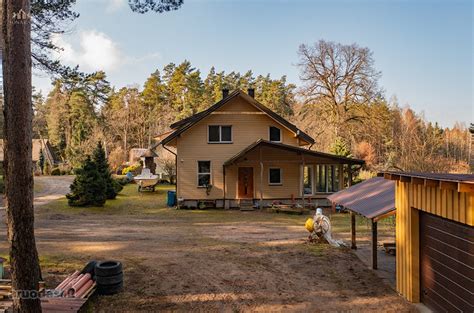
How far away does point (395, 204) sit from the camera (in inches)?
316

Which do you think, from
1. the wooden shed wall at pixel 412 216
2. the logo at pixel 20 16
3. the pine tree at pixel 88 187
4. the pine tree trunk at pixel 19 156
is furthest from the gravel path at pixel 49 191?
the wooden shed wall at pixel 412 216

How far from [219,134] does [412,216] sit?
1628 cm

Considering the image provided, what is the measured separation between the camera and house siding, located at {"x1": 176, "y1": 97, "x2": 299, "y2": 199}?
22250mm

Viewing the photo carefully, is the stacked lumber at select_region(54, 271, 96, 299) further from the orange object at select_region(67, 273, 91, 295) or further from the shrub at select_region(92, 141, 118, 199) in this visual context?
the shrub at select_region(92, 141, 118, 199)

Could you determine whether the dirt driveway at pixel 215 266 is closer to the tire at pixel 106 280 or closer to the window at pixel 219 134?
the tire at pixel 106 280

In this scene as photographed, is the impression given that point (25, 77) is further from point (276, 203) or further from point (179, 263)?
point (276, 203)

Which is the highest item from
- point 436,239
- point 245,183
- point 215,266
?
point 245,183

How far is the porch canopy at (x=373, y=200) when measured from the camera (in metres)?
8.10

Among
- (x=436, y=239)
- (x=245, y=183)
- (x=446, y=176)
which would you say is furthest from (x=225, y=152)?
(x=446, y=176)

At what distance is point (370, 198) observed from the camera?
948cm

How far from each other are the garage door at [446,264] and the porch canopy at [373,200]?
1.10 metres

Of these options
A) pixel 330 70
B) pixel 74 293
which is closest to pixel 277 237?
pixel 74 293

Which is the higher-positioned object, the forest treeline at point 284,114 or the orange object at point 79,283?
the forest treeline at point 284,114

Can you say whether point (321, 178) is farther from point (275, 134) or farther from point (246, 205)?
point (246, 205)
